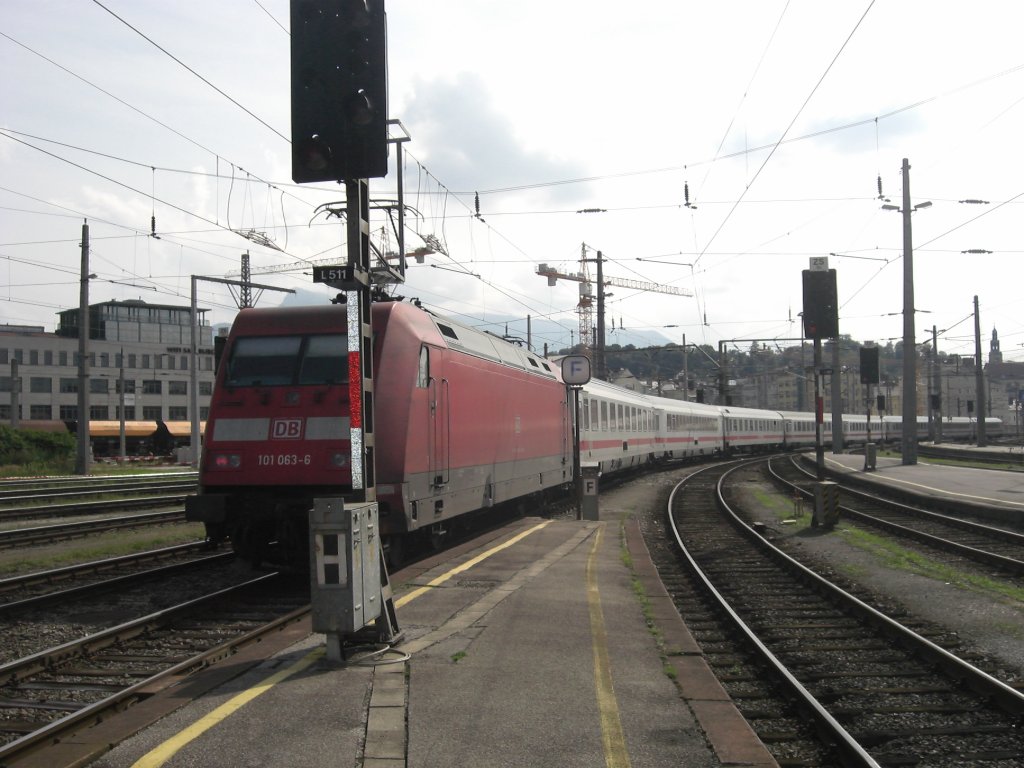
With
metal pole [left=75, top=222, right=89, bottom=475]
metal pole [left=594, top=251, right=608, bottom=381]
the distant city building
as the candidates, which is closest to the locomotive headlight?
metal pole [left=75, top=222, right=89, bottom=475]

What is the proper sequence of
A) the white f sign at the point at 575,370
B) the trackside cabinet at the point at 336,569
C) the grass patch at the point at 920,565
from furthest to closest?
the white f sign at the point at 575,370
the grass patch at the point at 920,565
the trackside cabinet at the point at 336,569

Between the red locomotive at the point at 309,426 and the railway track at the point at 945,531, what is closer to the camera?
the red locomotive at the point at 309,426

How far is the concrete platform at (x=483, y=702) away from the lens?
475 centimetres

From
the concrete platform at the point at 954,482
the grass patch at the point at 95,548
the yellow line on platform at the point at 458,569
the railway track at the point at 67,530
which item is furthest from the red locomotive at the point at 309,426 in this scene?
the concrete platform at the point at 954,482

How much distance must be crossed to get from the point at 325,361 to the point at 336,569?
436 cm

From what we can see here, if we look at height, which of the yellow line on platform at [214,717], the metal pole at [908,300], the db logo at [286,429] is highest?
the metal pole at [908,300]

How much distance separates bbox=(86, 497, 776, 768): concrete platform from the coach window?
9.03ft

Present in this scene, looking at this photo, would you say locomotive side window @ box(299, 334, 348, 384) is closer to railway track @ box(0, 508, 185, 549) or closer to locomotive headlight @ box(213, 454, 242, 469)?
locomotive headlight @ box(213, 454, 242, 469)

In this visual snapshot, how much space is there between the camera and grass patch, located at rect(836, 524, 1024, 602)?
35.2ft

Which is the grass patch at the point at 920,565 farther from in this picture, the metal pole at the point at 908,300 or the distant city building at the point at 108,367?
the distant city building at the point at 108,367

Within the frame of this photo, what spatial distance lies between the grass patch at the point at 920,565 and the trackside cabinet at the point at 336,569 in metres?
7.67

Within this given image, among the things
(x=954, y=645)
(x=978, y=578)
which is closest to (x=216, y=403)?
(x=954, y=645)

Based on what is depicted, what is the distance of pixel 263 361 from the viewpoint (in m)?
10.5

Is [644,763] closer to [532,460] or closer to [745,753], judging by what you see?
[745,753]
